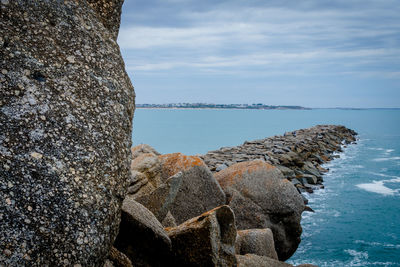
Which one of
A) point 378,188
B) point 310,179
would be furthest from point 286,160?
point 378,188

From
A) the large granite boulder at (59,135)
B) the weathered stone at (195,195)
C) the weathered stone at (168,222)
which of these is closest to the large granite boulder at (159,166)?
the weathered stone at (195,195)

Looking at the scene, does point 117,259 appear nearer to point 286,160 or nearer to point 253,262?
point 253,262

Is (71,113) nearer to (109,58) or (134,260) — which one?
(109,58)

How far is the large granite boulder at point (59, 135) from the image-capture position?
8.59ft

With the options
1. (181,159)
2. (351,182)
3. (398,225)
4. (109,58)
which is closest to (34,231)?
(109,58)

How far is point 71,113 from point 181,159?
4800mm

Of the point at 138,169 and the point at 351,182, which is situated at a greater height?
the point at 138,169

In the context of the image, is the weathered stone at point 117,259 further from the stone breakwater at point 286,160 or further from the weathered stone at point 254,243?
the stone breakwater at point 286,160

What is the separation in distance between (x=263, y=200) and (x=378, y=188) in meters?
14.2

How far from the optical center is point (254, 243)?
6254 millimetres

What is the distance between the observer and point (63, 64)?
3.25 meters

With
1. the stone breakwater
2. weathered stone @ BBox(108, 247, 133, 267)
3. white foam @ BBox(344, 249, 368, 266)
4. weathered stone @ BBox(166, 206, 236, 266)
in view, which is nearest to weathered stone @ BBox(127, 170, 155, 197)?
weathered stone @ BBox(166, 206, 236, 266)

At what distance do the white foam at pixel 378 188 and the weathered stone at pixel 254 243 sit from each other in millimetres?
14661

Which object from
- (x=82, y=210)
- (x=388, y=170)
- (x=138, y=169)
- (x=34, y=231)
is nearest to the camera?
(x=34, y=231)
